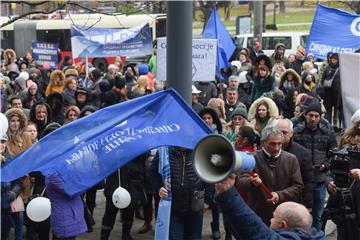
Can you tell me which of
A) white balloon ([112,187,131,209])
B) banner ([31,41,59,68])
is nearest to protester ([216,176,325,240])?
white balloon ([112,187,131,209])

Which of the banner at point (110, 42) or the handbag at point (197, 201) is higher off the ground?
the banner at point (110, 42)

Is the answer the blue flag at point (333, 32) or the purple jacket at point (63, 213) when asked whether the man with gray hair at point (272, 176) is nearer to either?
the purple jacket at point (63, 213)

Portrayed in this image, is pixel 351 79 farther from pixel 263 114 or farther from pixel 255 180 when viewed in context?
pixel 255 180

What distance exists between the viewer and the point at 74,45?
48.4 ft

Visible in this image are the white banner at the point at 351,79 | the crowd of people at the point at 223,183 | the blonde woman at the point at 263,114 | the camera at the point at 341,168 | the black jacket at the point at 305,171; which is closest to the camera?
the crowd of people at the point at 223,183

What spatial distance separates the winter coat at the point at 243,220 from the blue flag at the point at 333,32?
7468mm

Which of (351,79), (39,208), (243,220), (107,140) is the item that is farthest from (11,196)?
(351,79)

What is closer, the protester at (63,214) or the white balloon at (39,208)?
the white balloon at (39,208)

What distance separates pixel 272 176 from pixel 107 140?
1.40 m

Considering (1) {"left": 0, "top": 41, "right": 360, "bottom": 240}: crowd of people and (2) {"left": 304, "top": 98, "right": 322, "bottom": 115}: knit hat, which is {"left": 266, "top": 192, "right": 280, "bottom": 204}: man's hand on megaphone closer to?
(1) {"left": 0, "top": 41, "right": 360, "bottom": 240}: crowd of people

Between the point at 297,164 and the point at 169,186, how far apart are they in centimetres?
113

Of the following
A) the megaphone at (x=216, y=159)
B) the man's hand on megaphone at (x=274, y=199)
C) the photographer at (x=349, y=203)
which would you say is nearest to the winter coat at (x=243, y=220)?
the megaphone at (x=216, y=159)

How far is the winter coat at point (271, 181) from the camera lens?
5984 mm

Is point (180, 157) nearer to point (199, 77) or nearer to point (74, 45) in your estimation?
point (199, 77)
